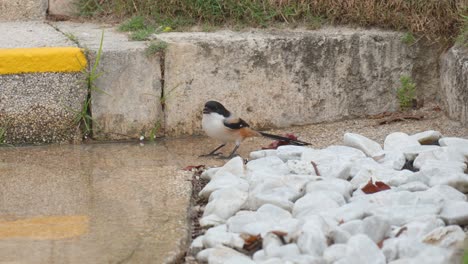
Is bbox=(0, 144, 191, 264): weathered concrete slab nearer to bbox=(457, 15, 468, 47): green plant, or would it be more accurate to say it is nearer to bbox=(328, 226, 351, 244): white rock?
bbox=(328, 226, 351, 244): white rock

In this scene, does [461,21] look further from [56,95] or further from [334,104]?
[56,95]

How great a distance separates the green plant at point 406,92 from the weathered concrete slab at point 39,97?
2.09 m

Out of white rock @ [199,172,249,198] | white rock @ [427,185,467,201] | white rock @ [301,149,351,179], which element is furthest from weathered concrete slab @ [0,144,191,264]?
white rock @ [427,185,467,201]

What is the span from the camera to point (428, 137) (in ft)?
17.7

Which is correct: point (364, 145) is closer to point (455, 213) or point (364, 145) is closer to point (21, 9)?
point (455, 213)

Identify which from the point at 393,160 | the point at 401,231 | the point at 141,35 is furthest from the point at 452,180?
the point at 141,35

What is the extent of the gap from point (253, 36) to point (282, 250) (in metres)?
2.48

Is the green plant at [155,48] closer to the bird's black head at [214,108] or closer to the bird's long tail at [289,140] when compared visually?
the bird's black head at [214,108]

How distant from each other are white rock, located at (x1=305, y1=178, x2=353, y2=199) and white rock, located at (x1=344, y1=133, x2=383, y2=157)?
69cm

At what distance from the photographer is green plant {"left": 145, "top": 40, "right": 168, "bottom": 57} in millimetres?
5777

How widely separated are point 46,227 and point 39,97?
1.60 meters

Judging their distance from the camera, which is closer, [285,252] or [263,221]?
[285,252]

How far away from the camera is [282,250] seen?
3.75 metres

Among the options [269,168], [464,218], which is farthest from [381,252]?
[269,168]
